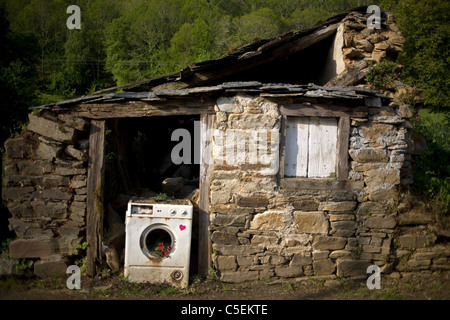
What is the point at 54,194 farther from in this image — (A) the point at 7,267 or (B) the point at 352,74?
(B) the point at 352,74

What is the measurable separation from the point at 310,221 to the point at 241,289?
140cm

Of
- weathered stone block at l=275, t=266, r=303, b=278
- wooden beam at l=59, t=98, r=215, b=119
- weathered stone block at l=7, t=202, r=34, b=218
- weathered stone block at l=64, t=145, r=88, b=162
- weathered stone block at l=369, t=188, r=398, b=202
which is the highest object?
wooden beam at l=59, t=98, r=215, b=119

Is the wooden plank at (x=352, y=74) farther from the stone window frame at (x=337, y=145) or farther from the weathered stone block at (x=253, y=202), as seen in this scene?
the weathered stone block at (x=253, y=202)

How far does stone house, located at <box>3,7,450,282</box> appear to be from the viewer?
15.2 ft

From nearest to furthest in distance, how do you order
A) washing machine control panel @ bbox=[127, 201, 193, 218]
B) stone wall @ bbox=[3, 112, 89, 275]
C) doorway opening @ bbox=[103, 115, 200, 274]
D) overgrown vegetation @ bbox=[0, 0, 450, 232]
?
washing machine control panel @ bbox=[127, 201, 193, 218], stone wall @ bbox=[3, 112, 89, 275], doorway opening @ bbox=[103, 115, 200, 274], overgrown vegetation @ bbox=[0, 0, 450, 232]

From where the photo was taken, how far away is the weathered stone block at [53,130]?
4582mm

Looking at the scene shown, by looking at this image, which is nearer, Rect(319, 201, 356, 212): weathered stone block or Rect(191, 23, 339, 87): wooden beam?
Rect(319, 201, 356, 212): weathered stone block

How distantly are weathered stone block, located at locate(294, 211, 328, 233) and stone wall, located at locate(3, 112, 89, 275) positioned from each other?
318cm

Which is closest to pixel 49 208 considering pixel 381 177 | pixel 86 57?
pixel 381 177

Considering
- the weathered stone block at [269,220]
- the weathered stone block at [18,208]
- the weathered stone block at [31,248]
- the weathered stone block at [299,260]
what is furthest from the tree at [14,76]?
the weathered stone block at [299,260]

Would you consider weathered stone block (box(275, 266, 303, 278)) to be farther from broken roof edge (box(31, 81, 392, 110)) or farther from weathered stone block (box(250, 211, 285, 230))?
broken roof edge (box(31, 81, 392, 110))

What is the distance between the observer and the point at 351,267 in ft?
15.5

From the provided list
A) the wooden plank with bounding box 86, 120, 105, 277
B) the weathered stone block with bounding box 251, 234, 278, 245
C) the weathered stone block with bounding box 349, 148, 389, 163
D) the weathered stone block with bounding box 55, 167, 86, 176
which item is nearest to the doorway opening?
the wooden plank with bounding box 86, 120, 105, 277
